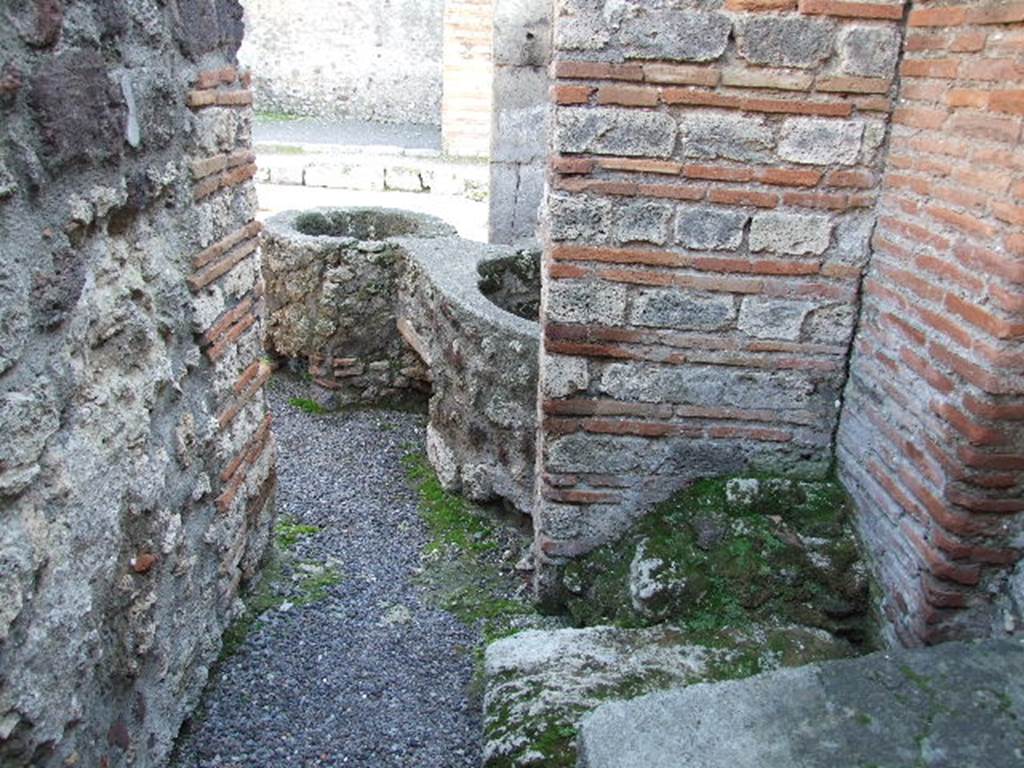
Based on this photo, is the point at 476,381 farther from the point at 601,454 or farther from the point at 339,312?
the point at 339,312

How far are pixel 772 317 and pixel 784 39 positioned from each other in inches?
33.9

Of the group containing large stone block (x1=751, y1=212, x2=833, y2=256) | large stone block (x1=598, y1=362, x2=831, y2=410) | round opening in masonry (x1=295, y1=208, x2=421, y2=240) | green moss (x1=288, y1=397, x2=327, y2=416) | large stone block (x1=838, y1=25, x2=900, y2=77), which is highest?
large stone block (x1=838, y1=25, x2=900, y2=77)

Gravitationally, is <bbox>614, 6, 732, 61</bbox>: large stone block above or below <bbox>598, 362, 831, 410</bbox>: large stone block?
above

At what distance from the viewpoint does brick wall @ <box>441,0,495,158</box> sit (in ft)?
37.0

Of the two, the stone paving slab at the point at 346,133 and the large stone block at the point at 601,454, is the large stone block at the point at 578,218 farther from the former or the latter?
the stone paving slab at the point at 346,133

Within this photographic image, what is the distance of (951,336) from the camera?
2.33m

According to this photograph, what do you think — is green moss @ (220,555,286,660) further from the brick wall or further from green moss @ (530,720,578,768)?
the brick wall

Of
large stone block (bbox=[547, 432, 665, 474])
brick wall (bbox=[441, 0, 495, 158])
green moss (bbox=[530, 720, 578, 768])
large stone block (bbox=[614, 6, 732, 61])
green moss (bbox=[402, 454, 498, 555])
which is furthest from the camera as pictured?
brick wall (bbox=[441, 0, 495, 158])

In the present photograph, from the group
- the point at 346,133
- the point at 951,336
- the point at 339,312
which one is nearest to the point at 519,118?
the point at 339,312

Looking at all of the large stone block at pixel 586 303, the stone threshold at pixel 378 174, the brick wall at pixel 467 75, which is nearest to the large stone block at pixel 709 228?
the large stone block at pixel 586 303

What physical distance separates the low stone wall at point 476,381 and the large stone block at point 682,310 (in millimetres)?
920

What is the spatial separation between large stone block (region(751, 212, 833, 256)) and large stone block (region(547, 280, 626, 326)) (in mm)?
466

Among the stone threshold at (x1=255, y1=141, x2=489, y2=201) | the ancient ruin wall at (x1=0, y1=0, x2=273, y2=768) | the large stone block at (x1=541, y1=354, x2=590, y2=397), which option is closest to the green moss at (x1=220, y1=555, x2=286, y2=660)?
the ancient ruin wall at (x1=0, y1=0, x2=273, y2=768)

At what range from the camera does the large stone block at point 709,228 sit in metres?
2.74
